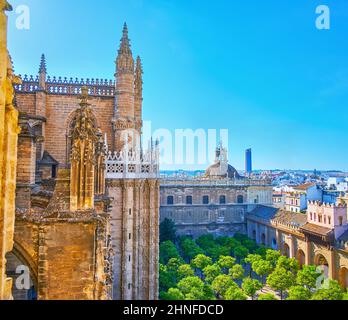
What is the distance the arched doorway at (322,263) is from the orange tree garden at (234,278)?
→ 1.74 meters

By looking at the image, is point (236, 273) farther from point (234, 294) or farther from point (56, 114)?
point (56, 114)

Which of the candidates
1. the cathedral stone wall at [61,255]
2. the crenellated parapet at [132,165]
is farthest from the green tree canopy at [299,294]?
the cathedral stone wall at [61,255]

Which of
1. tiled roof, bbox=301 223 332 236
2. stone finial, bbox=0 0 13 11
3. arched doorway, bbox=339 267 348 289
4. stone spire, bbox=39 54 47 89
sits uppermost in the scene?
stone spire, bbox=39 54 47 89

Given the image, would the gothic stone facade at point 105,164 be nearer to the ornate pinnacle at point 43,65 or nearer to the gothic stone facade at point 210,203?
the ornate pinnacle at point 43,65

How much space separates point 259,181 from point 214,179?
731 cm

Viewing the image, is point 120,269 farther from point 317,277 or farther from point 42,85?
point 317,277

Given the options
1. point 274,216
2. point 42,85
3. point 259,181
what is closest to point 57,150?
point 42,85

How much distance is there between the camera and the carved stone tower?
15.9 metres

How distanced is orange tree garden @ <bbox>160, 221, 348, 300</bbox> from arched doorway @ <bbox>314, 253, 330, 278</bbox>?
1741mm

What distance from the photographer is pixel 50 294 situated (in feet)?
21.5

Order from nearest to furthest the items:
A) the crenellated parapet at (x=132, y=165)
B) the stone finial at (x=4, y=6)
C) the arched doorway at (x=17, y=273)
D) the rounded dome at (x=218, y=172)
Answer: the stone finial at (x=4, y=6)
the arched doorway at (x=17, y=273)
the crenellated parapet at (x=132, y=165)
the rounded dome at (x=218, y=172)

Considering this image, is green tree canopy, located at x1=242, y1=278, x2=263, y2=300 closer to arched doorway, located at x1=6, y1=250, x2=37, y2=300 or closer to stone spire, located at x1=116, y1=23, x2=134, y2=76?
stone spire, located at x1=116, y1=23, x2=134, y2=76

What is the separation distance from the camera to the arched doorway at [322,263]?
29447 mm

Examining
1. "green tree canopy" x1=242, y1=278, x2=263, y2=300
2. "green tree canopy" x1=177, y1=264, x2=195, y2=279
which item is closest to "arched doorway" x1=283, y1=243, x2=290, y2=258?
"green tree canopy" x1=242, y1=278, x2=263, y2=300
